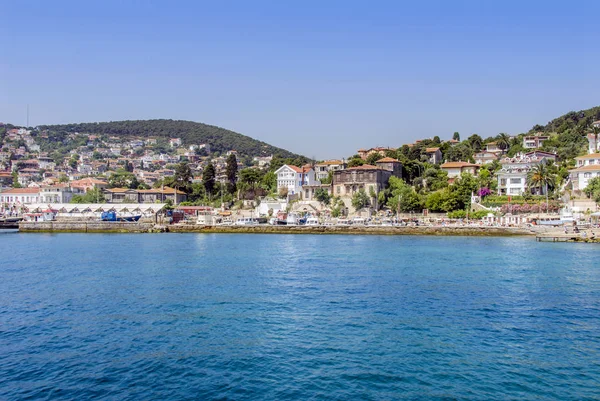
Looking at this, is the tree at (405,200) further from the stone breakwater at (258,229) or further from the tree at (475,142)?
the tree at (475,142)

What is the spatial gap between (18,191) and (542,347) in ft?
296

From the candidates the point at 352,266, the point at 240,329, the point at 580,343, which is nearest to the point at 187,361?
the point at 240,329

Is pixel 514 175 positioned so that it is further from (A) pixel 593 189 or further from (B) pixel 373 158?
(B) pixel 373 158

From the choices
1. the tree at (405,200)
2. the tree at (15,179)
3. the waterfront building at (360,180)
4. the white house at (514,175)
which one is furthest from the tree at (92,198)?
the white house at (514,175)

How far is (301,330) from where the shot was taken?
49.2 ft

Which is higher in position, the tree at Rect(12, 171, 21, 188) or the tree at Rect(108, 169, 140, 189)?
the tree at Rect(12, 171, 21, 188)

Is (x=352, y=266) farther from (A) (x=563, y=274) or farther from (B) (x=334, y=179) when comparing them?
(B) (x=334, y=179)

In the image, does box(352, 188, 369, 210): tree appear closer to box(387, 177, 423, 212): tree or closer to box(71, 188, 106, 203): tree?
box(387, 177, 423, 212): tree

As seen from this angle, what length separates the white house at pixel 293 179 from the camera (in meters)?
72.2

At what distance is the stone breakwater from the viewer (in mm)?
46156

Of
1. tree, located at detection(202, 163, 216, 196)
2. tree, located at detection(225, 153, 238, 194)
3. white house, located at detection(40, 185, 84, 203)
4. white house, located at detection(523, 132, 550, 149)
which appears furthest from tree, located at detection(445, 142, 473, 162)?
white house, located at detection(40, 185, 84, 203)

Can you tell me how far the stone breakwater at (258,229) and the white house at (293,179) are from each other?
17904 millimetres

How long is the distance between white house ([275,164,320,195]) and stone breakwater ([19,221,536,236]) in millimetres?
17904

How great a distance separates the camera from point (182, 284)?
72.8 feet
